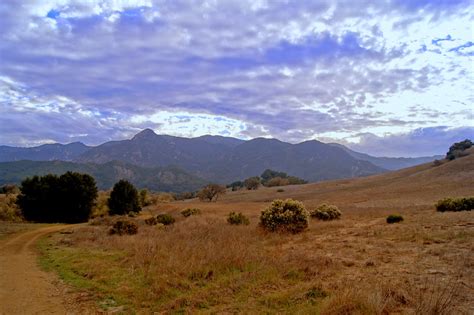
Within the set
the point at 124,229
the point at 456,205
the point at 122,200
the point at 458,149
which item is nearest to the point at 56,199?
the point at 122,200

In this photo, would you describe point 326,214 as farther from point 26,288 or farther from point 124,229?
point 26,288

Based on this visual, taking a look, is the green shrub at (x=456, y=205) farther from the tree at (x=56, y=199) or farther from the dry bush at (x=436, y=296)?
the tree at (x=56, y=199)

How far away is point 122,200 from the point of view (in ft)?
162

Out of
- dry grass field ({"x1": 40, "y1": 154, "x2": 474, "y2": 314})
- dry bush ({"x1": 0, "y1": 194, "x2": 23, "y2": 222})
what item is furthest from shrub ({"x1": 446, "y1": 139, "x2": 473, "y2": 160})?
dry bush ({"x1": 0, "y1": 194, "x2": 23, "y2": 222})

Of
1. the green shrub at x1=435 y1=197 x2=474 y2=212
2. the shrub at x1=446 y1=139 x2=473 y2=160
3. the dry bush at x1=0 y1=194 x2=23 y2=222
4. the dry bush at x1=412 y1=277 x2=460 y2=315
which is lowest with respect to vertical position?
the dry bush at x1=0 y1=194 x2=23 y2=222

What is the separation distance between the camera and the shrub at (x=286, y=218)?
19.9m

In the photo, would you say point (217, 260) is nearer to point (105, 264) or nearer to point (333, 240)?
point (105, 264)

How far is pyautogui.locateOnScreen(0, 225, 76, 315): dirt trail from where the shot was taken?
8.30 metres

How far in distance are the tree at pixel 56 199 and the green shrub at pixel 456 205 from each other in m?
38.0

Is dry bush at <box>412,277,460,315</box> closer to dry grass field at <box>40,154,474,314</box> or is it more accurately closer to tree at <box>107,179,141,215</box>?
dry grass field at <box>40,154,474,314</box>

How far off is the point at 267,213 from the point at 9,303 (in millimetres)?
14610

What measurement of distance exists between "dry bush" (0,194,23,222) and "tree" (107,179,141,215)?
11.2 meters

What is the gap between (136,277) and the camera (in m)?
10.8

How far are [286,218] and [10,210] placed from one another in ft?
120
